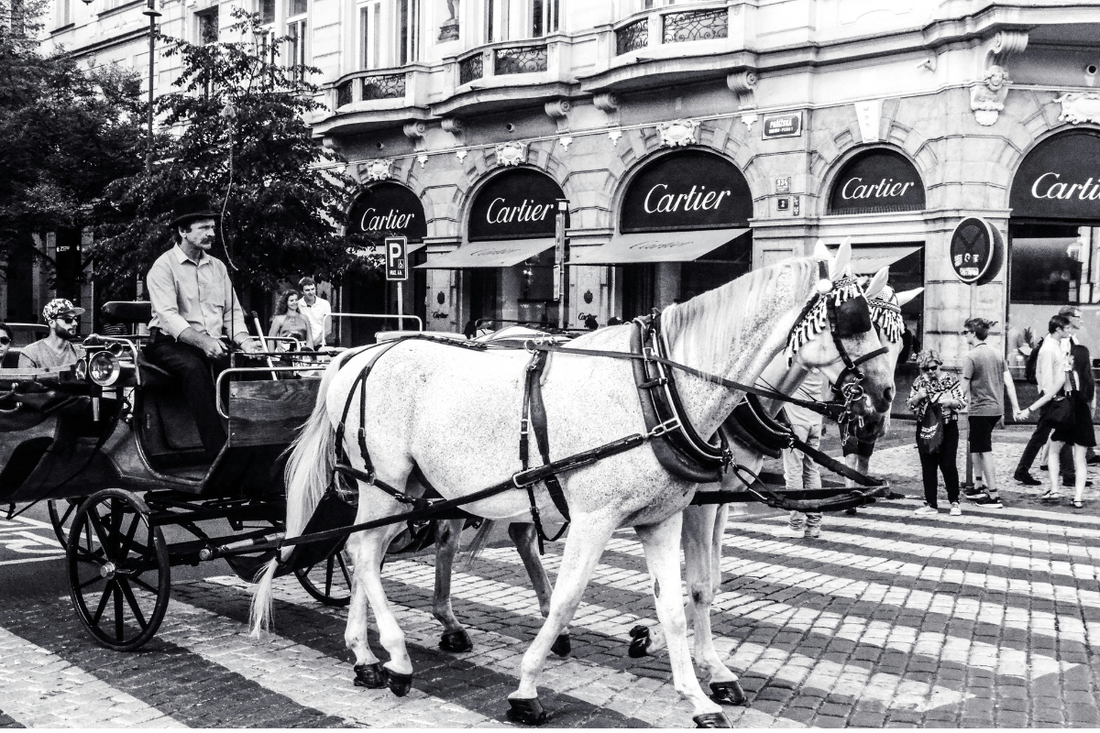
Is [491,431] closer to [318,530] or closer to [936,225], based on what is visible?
[318,530]

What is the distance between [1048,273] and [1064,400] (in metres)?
6.59

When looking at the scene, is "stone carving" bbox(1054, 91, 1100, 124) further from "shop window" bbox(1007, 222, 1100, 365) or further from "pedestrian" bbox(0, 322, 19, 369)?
"pedestrian" bbox(0, 322, 19, 369)

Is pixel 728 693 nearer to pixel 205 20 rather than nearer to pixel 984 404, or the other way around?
pixel 984 404

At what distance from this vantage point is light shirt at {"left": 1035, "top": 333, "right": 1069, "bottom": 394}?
11539 mm

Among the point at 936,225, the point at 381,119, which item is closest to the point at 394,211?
the point at 381,119

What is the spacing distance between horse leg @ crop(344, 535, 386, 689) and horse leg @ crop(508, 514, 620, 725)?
2.73 ft

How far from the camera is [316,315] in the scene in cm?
1368

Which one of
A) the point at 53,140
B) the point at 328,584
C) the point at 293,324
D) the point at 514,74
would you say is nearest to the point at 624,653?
the point at 328,584

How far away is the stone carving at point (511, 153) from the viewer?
22156mm

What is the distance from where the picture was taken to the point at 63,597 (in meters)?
6.80

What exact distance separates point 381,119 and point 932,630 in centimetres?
1990

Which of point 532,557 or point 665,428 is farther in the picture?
point 532,557

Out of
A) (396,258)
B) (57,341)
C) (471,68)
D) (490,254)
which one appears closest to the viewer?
(57,341)

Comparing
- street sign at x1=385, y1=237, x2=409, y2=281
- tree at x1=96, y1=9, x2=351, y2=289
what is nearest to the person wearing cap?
street sign at x1=385, y1=237, x2=409, y2=281
